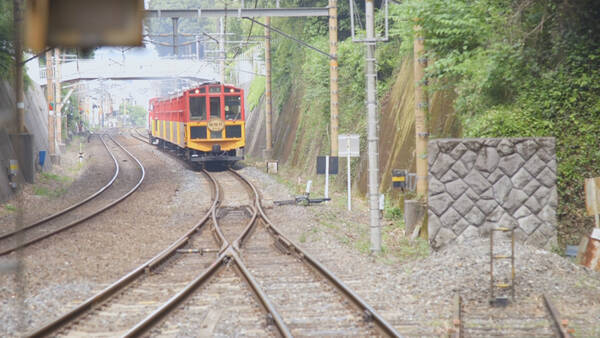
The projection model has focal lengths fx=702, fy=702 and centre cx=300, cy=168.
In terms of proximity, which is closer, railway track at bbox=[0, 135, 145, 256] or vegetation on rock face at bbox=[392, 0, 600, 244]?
vegetation on rock face at bbox=[392, 0, 600, 244]

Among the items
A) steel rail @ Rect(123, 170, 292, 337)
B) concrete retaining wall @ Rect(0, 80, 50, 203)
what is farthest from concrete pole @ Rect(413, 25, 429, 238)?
concrete retaining wall @ Rect(0, 80, 50, 203)

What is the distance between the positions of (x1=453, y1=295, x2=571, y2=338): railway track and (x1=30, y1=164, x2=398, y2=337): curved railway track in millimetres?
822

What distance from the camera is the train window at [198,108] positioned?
2650cm

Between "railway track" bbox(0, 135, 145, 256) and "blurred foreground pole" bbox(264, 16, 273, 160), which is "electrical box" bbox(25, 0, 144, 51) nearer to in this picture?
"railway track" bbox(0, 135, 145, 256)

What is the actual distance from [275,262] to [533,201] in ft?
12.4

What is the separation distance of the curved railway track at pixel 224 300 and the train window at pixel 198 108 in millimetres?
14932

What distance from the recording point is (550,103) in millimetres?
10078

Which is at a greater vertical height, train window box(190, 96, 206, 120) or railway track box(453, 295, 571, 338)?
train window box(190, 96, 206, 120)

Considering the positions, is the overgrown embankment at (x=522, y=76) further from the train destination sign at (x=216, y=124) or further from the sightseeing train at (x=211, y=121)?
the train destination sign at (x=216, y=124)

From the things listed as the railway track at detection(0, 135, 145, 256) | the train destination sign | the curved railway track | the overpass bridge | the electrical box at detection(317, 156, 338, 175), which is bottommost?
the railway track at detection(0, 135, 145, 256)

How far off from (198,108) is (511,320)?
21243 millimetres

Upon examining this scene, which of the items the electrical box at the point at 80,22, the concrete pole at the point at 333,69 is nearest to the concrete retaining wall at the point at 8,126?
the electrical box at the point at 80,22

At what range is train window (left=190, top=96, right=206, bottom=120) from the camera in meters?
26.5

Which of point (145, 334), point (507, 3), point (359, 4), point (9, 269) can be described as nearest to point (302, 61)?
point (359, 4)
